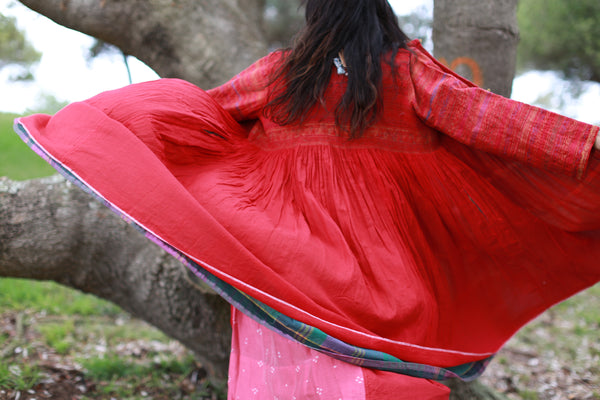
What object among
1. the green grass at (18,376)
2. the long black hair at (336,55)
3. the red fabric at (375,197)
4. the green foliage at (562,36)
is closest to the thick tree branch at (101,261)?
the green grass at (18,376)

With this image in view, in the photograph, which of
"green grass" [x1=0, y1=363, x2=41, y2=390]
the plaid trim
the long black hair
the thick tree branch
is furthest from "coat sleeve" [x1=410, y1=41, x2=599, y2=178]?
"green grass" [x1=0, y1=363, x2=41, y2=390]

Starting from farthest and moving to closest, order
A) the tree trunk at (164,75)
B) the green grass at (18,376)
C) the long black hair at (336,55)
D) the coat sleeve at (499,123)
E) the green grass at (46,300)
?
the green grass at (46,300)
the tree trunk at (164,75)
the green grass at (18,376)
the long black hair at (336,55)
the coat sleeve at (499,123)

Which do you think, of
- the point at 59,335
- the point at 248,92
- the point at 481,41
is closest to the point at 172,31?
the point at 248,92

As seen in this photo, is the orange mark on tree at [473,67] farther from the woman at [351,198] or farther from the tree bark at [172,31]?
the tree bark at [172,31]

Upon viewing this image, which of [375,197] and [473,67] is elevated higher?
[473,67]

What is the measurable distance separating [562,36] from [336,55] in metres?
8.28

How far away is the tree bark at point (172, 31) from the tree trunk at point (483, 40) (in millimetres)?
1008

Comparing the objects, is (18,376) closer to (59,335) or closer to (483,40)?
(59,335)

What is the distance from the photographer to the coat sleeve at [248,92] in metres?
1.92

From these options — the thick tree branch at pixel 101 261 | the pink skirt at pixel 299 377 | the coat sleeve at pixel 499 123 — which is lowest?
the thick tree branch at pixel 101 261

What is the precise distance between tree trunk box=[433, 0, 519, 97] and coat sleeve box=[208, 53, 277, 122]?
43.0 inches

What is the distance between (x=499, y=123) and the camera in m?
1.66

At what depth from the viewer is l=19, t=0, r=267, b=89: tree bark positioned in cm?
246

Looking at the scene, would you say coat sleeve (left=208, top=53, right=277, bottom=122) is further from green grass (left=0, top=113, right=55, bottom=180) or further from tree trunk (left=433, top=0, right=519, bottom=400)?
green grass (left=0, top=113, right=55, bottom=180)
